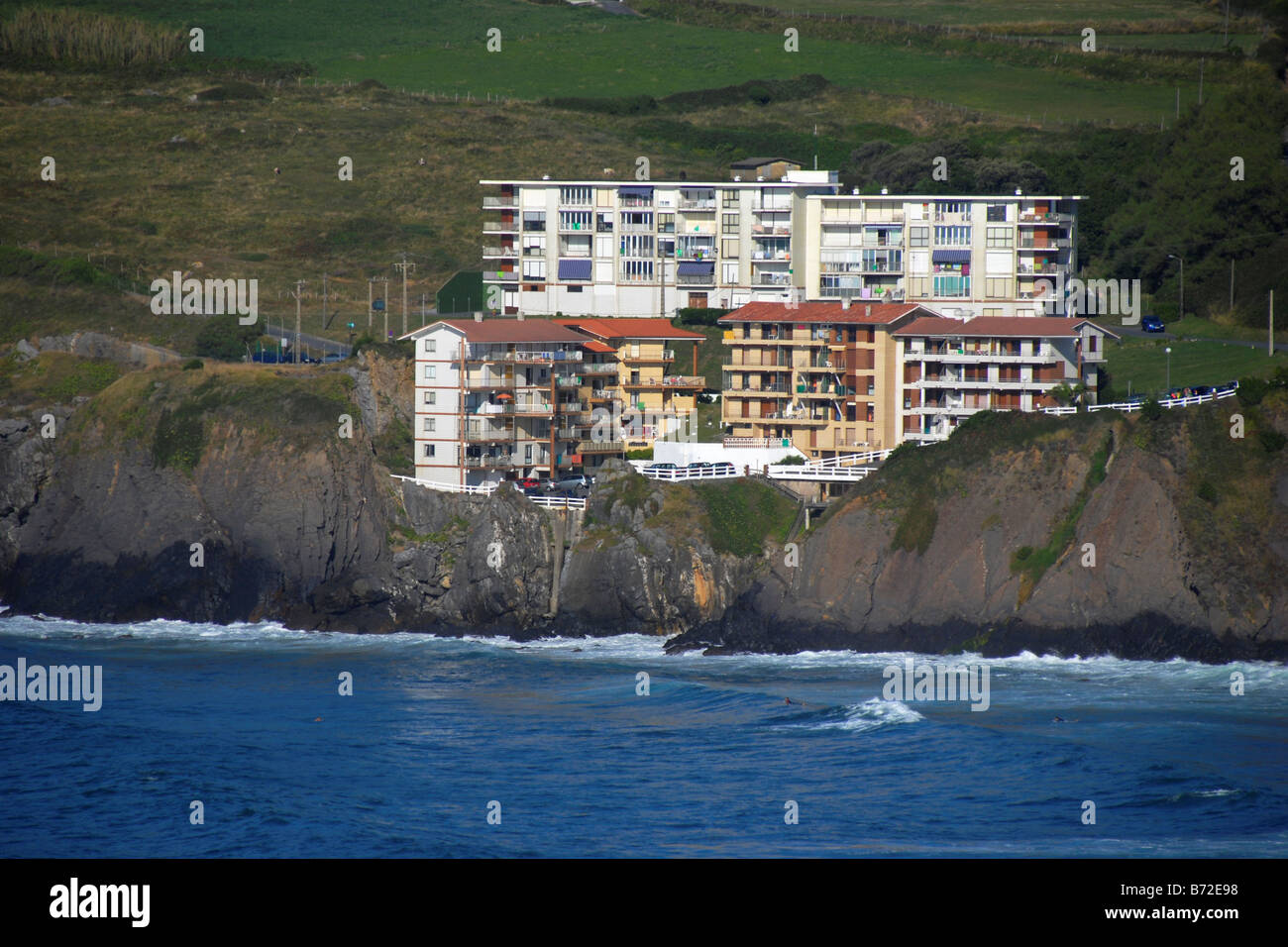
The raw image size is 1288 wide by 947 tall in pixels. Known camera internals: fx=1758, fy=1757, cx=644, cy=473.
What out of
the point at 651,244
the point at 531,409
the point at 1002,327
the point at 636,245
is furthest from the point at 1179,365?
the point at 636,245

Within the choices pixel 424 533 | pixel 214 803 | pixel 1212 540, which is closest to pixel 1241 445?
pixel 1212 540

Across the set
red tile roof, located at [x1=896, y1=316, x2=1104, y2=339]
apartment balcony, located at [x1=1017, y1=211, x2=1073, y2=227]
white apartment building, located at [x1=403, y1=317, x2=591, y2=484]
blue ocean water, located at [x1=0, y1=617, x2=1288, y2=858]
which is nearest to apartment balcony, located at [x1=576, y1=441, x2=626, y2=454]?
white apartment building, located at [x1=403, y1=317, x2=591, y2=484]

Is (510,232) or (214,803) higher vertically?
(510,232)

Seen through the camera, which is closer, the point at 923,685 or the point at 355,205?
the point at 923,685

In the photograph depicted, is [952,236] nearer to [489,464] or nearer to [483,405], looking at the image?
[483,405]

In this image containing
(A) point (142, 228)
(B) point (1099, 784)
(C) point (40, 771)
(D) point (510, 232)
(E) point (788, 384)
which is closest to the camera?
(B) point (1099, 784)

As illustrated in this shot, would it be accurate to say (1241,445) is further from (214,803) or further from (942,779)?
(214,803)

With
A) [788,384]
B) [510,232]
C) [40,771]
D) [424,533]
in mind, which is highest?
[510,232]
